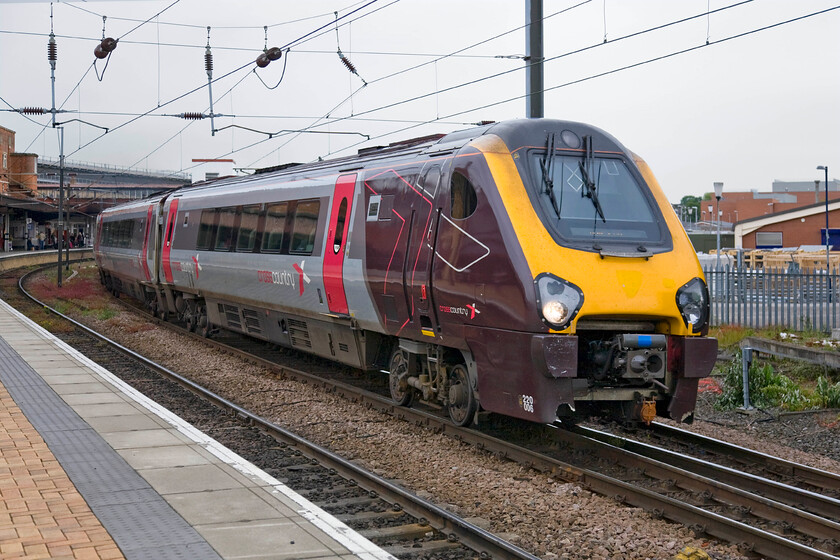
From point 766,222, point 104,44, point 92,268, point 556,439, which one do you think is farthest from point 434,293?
point 766,222

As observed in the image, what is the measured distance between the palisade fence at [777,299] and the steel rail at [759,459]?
6417 millimetres

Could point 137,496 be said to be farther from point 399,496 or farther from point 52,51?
point 52,51

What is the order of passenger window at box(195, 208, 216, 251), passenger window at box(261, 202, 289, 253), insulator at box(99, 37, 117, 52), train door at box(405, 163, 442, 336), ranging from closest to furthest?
train door at box(405, 163, 442, 336) → passenger window at box(261, 202, 289, 253) → passenger window at box(195, 208, 216, 251) → insulator at box(99, 37, 117, 52)

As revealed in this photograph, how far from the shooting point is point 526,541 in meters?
6.71

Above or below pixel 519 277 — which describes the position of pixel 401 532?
below

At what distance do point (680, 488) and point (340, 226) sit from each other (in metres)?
6.29

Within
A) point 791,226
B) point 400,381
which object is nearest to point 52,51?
point 400,381

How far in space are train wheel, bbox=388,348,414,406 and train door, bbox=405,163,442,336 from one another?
1.13 metres

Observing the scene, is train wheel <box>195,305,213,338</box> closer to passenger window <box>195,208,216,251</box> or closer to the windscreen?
passenger window <box>195,208,216,251</box>

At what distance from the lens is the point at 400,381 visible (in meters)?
11.5

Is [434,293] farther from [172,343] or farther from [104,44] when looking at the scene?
[104,44]

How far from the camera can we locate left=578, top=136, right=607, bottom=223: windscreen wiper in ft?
30.8

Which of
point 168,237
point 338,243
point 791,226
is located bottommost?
point 338,243

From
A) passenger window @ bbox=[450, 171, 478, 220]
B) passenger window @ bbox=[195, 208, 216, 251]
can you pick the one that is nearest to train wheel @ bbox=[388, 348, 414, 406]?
passenger window @ bbox=[450, 171, 478, 220]
